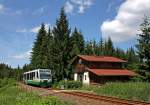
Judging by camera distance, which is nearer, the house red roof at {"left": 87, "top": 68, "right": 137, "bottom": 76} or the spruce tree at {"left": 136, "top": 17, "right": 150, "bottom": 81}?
the spruce tree at {"left": 136, "top": 17, "right": 150, "bottom": 81}

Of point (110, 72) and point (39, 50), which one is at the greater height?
point (39, 50)

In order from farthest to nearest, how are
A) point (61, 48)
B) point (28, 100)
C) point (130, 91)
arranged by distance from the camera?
point (61, 48), point (130, 91), point (28, 100)

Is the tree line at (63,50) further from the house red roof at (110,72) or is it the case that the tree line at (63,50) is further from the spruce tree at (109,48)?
the spruce tree at (109,48)

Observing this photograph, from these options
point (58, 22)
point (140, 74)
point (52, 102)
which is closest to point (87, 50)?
point (58, 22)

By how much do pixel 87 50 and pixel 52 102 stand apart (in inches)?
3832

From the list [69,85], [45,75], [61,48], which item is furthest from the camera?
[61,48]

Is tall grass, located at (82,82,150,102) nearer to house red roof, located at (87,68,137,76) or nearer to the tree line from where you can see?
the tree line

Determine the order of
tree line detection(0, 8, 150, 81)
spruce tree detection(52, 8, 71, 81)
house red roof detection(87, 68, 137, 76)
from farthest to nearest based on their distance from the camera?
1. spruce tree detection(52, 8, 71, 81)
2. house red roof detection(87, 68, 137, 76)
3. tree line detection(0, 8, 150, 81)

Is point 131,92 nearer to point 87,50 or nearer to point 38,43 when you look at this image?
point 38,43

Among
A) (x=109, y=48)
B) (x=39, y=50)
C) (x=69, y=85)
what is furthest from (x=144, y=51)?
(x=109, y=48)

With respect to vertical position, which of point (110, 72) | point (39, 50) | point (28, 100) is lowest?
point (28, 100)

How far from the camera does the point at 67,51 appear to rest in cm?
7069

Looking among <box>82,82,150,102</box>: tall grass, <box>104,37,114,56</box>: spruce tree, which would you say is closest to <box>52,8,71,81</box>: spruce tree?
<box>82,82,150,102</box>: tall grass

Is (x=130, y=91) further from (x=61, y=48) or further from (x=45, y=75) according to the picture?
(x=61, y=48)
